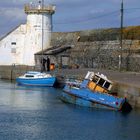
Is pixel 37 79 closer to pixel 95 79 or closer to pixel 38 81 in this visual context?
pixel 38 81

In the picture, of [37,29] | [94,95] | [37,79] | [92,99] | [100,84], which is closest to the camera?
[94,95]

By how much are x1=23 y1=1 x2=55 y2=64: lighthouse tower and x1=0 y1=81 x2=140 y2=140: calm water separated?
23.5 m

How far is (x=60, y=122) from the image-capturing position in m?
27.4

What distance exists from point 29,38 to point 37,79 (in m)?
11.5

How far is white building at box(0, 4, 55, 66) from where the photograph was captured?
59.0 meters

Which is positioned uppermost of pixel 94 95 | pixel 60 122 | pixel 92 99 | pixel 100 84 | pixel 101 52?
pixel 101 52

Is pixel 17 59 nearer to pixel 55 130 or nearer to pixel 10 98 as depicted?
pixel 10 98

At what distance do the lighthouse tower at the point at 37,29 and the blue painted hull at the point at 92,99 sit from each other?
2538cm

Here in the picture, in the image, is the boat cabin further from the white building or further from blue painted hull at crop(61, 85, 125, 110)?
the white building

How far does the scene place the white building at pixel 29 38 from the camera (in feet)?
194

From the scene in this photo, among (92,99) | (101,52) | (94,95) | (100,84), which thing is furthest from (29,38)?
(94,95)

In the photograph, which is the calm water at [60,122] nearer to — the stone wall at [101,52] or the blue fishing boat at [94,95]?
the blue fishing boat at [94,95]

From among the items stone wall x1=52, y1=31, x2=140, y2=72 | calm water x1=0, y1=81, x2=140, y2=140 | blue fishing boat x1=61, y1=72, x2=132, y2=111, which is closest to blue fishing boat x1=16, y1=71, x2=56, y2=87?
stone wall x1=52, y1=31, x2=140, y2=72

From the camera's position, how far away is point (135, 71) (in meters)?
44.7
